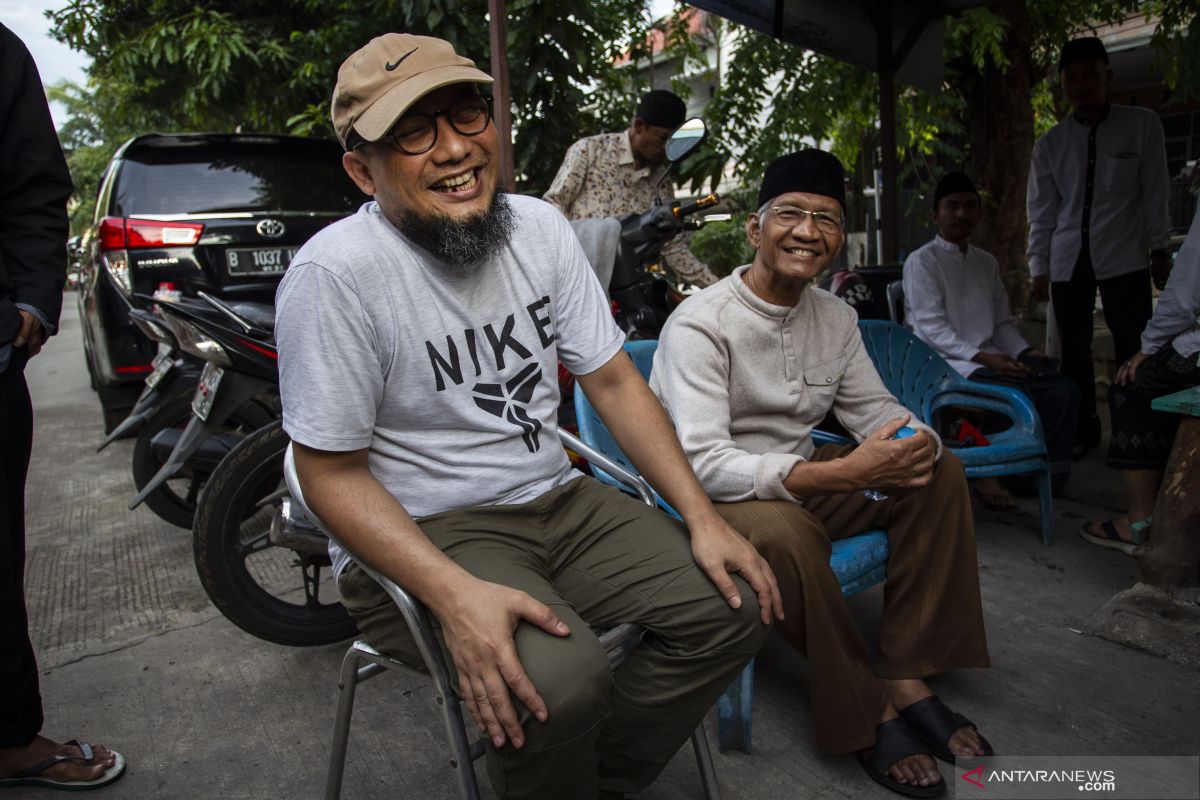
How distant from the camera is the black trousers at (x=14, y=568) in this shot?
211 cm

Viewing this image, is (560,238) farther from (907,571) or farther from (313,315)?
(907,571)

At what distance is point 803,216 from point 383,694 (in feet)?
5.82

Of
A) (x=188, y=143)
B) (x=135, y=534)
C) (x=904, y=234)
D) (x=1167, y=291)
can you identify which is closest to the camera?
(x=1167, y=291)

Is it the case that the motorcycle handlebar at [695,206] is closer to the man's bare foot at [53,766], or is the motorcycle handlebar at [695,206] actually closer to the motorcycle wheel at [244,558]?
the motorcycle wheel at [244,558]

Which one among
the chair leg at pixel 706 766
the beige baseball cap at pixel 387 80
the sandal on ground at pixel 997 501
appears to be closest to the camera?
the beige baseball cap at pixel 387 80

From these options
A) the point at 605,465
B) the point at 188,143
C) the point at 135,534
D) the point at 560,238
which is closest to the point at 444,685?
the point at 605,465

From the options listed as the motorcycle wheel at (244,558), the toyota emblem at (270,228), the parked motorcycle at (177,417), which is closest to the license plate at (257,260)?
the toyota emblem at (270,228)

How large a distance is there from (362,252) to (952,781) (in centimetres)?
174

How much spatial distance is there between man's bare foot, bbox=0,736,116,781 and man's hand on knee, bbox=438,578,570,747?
1316 millimetres

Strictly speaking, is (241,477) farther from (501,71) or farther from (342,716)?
(501,71)

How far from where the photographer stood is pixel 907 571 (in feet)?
7.42

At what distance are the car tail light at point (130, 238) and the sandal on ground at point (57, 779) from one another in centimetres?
282

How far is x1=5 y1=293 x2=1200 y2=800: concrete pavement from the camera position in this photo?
2.23 metres

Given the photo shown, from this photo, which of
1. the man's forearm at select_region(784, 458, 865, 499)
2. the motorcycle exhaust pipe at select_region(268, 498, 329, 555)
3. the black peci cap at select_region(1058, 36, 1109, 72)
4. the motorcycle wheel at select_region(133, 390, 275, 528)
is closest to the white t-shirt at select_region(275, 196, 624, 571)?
the man's forearm at select_region(784, 458, 865, 499)
